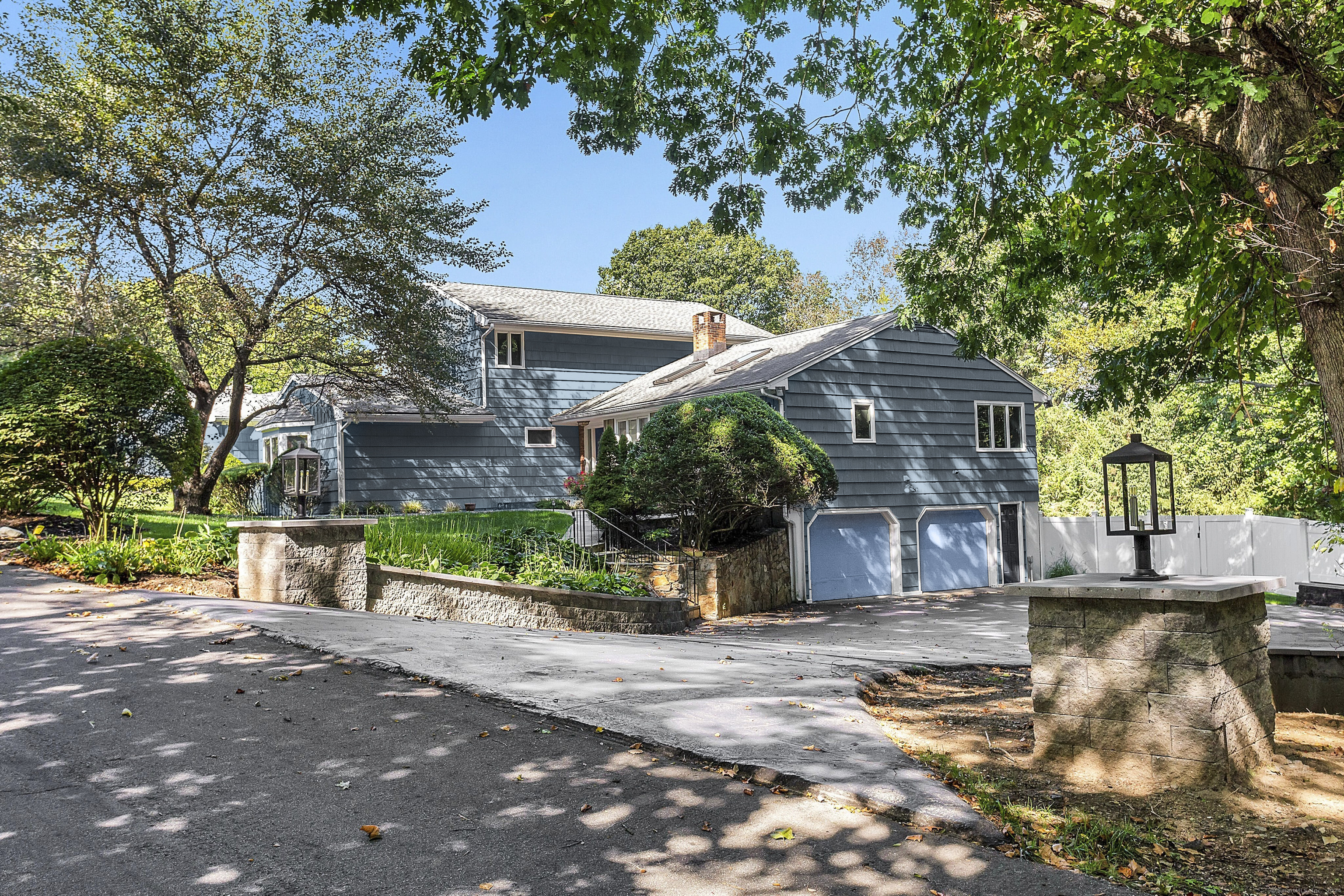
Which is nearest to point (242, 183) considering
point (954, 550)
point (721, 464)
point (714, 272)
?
point (721, 464)

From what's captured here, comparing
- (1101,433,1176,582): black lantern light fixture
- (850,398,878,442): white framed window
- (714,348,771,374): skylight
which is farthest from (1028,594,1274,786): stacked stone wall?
(714,348,771,374): skylight

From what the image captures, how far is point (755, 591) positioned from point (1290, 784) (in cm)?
1227

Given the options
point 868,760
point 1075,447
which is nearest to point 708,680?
point 868,760

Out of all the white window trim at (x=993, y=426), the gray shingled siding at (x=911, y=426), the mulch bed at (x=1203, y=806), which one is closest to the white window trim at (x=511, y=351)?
the gray shingled siding at (x=911, y=426)

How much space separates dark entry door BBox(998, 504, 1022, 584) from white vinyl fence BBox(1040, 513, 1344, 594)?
2.23 ft

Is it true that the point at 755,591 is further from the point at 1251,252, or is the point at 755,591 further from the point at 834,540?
the point at 1251,252

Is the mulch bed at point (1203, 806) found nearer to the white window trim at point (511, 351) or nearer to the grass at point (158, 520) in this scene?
the grass at point (158, 520)

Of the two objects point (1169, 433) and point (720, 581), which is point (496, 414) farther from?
point (1169, 433)

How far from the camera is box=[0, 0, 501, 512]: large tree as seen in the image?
58.2 feet

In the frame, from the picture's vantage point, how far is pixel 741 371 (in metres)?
20.5

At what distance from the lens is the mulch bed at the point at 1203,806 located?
372 cm

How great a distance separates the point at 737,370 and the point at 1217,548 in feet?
38.7

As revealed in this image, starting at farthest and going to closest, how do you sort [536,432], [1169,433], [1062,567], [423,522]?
[536,432] → [1169,433] → [1062,567] → [423,522]

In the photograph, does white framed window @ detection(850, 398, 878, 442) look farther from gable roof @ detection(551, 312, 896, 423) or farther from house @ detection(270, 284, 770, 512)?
house @ detection(270, 284, 770, 512)
